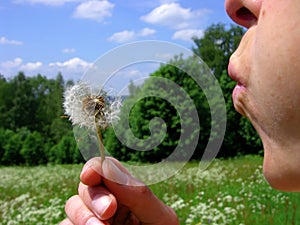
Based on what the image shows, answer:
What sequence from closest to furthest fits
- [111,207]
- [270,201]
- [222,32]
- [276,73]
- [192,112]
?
1. [276,73]
2. [192,112]
3. [111,207]
4. [270,201]
5. [222,32]

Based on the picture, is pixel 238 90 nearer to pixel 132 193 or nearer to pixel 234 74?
pixel 234 74

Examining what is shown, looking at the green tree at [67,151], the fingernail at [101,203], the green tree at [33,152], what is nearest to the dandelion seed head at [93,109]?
the fingernail at [101,203]

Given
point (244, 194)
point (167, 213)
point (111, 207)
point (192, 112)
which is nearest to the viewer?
point (192, 112)

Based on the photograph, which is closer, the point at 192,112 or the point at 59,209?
the point at 192,112

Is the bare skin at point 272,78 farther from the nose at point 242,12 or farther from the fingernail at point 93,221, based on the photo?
the fingernail at point 93,221

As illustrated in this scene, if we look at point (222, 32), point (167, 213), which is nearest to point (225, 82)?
point (222, 32)

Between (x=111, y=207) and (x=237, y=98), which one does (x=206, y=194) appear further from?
(x=237, y=98)
